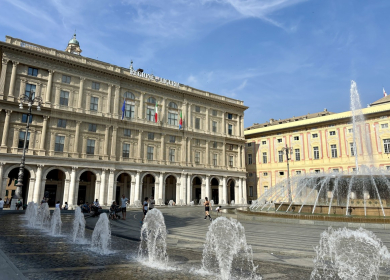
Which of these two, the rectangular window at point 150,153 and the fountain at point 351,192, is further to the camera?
the rectangular window at point 150,153

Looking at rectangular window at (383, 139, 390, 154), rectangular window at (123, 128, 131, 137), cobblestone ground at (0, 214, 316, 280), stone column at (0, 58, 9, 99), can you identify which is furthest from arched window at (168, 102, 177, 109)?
cobblestone ground at (0, 214, 316, 280)

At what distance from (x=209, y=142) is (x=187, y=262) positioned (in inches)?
1511

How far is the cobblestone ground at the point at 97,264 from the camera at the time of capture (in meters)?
5.28

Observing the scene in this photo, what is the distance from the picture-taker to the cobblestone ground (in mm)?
5281

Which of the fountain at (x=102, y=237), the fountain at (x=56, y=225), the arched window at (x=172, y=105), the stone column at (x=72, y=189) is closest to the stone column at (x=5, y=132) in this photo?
the stone column at (x=72, y=189)

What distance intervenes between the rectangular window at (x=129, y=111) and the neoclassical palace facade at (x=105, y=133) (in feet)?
0.46

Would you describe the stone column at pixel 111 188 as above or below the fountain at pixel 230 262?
above

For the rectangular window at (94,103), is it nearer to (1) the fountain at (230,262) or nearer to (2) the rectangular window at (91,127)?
(2) the rectangular window at (91,127)

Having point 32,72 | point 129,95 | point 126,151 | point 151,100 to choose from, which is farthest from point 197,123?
point 32,72

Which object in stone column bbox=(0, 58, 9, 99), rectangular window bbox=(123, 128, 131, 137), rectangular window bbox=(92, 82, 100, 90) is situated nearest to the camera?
stone column bbox=(0, 58, 9, 99)

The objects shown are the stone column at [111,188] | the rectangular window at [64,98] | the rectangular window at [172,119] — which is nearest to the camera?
the rectangular window at [64,98]

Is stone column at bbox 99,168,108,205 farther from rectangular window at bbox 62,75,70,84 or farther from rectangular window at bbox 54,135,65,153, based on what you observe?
rectangular window at bbox 62,75,70,84

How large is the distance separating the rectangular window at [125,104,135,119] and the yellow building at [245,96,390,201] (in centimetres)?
2461

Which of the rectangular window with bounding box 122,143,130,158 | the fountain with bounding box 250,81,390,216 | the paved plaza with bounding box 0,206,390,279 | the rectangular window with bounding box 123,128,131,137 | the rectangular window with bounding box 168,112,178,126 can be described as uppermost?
the rectangular window with bounding box 168,112,178,126
